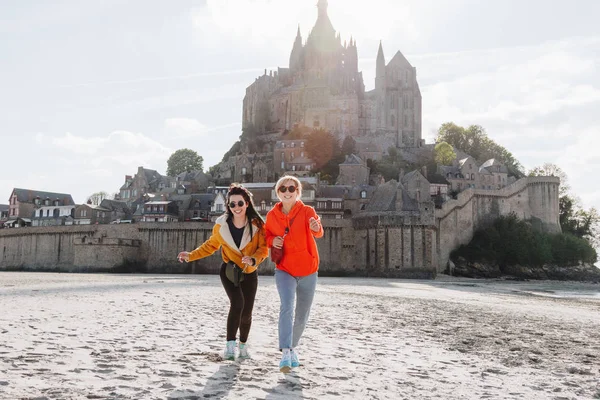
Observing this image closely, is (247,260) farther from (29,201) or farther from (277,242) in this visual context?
(29,201)

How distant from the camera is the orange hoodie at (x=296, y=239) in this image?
693 cm

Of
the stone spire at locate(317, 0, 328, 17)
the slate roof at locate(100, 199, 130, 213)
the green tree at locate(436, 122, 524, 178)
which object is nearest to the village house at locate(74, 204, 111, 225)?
the slate roof at locate(100, 199, 130, 213)

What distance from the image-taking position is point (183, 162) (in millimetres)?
117938

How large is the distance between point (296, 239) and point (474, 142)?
106915 millimetres

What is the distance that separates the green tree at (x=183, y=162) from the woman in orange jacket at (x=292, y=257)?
11142 cm

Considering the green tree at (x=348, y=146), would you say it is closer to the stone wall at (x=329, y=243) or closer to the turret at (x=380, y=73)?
the turret at (x=380, y=73)

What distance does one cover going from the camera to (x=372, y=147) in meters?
92.0

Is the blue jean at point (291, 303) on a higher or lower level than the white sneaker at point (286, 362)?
higher

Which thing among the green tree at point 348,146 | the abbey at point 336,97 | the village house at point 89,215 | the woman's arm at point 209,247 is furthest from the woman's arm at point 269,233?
the abbey at point 336,97

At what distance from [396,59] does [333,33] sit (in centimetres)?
1866

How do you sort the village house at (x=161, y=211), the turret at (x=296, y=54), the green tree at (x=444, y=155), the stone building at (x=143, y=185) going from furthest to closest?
the turret at (x=296, y=54), the stone building at (x=143, y=185), the green tree at (x=444, y=155), the village house at (x=161, y=211)

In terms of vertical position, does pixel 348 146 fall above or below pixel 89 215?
above

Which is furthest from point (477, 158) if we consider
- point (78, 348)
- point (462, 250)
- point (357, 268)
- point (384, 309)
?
point (78, 348)

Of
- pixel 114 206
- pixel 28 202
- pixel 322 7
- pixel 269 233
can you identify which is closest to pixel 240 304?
pixel 269 233
